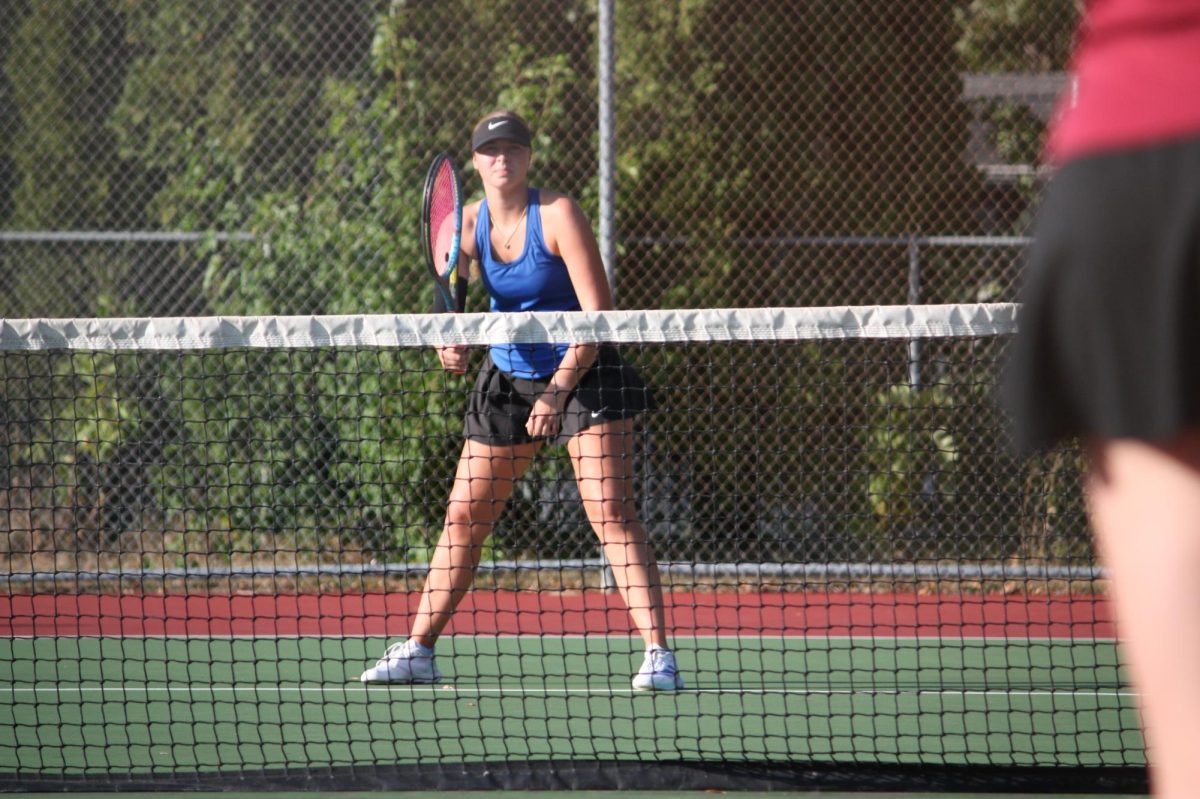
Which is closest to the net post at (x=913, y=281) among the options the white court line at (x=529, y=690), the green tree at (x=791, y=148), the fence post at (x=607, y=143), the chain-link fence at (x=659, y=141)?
the chain-link fence at (x=659, y=141)

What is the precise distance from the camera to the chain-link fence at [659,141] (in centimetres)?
741

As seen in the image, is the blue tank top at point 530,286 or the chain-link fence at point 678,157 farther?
the chain-link fence at point 678,157

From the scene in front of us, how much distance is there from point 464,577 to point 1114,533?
344 centimetres

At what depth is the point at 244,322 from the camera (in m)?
3.83

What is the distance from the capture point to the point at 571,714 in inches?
174

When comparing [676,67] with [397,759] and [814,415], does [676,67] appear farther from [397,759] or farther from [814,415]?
[397,759]

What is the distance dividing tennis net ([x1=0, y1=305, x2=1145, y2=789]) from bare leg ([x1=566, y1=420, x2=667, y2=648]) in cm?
7

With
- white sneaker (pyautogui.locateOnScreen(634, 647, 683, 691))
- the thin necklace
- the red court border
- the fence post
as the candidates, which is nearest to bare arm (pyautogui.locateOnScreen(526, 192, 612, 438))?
the thin necklace

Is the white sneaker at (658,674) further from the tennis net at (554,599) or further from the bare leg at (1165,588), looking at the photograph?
the bare leg at (1165,588)

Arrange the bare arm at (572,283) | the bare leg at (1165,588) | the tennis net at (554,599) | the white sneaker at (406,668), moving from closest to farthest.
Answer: the bare leg at (1165,588) < the tennis net at (554,599) < the bare arm at (572,283) < the white sneaker at (406,668)

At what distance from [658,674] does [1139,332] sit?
337 centimetres

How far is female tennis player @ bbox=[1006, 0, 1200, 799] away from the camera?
3.82 ft

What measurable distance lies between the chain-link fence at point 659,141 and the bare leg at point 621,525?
2.92 metres

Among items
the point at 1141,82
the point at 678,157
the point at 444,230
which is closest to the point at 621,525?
the point at 444,230
